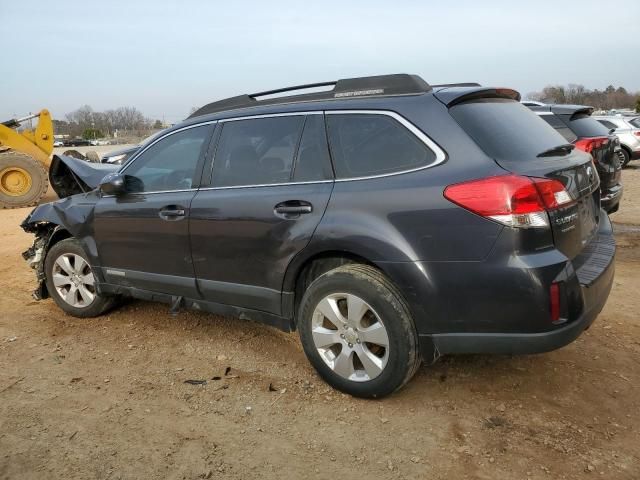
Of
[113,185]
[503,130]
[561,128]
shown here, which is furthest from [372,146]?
[561,128]

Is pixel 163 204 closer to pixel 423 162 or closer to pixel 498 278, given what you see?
pixel 423 162

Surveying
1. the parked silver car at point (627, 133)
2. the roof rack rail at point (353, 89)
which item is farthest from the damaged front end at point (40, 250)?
the parked silver car at point (627, 133)

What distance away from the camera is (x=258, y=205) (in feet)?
11.3

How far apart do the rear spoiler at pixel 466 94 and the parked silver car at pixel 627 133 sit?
14.9 meters

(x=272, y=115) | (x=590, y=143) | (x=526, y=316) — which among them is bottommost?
(x=526, y=316)

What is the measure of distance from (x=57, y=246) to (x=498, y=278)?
12.6 feet

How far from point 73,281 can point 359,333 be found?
295 cm

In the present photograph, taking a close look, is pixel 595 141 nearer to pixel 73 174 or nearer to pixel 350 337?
pixel 350 337

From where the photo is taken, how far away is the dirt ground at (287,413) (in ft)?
8.85

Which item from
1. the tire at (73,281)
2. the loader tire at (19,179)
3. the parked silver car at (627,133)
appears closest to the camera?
the tire at (73,281)

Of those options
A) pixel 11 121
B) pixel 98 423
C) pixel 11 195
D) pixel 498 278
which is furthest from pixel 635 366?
pixel 11 121

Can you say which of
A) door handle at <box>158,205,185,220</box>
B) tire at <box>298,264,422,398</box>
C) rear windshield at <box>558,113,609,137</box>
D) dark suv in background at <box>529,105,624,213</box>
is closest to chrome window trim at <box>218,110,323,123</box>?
door handle at <box>158,205,185,220</box>

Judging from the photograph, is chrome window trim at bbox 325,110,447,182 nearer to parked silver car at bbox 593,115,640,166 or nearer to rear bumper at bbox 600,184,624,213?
rear bumper at bbox 600,184,624,213

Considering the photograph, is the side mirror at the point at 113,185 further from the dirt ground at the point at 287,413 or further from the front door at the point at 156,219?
the dirt ground at the point at 287,413
